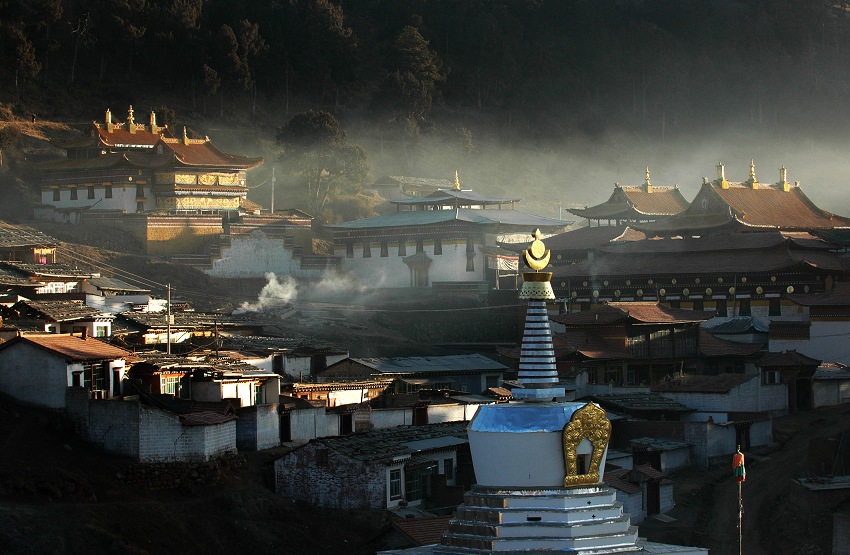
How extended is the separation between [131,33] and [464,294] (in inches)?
1482

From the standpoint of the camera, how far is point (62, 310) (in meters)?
53.5

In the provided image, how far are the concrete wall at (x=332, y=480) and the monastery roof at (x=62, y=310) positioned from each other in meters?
12.1

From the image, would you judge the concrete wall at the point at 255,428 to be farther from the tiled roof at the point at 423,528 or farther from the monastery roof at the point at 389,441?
the tiled roof at the point at 423,528

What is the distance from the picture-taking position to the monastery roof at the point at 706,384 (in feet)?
182

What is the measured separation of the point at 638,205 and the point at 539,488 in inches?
2377

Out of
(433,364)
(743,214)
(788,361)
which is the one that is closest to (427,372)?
(433,364)

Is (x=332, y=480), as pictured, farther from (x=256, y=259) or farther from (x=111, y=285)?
(x=256, y=259)

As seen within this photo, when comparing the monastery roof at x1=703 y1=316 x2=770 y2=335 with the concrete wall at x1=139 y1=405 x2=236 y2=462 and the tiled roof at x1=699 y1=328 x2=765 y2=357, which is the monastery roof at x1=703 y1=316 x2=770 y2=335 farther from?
the concrete wall at x1=139 y1=405 x2=236 y2=462

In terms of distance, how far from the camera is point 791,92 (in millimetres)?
151375

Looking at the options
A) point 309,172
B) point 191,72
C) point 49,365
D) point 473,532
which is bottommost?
point 473,532

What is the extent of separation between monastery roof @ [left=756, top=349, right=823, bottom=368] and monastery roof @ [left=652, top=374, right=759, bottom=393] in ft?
9.45

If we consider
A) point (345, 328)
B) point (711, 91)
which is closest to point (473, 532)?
point (345, 328)

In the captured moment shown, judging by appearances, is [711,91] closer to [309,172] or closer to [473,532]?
[309,172]

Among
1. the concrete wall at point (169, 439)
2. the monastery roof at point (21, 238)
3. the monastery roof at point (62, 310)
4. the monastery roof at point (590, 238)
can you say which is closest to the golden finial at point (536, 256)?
the concrete wall at point (169, 439)
